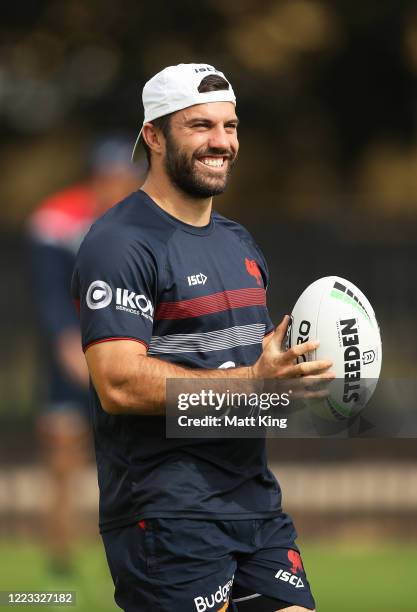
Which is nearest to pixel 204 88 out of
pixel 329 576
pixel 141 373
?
pixel 141 373

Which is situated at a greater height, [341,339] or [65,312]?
[341,339]

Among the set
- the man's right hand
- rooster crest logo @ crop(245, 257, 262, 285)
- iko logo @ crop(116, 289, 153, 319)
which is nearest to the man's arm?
the man's right hand

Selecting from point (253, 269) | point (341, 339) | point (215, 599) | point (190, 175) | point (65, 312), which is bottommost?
point (215, 599)

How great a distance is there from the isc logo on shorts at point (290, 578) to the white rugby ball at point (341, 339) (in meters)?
0.57

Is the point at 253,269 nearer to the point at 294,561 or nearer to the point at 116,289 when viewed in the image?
the point at 116,289

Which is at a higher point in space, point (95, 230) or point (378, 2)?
point (378, 2)

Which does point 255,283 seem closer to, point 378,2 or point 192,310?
point 192,310

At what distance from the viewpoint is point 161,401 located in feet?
17.9

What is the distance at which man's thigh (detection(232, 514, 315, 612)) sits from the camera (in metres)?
5.73

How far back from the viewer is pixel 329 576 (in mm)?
10312

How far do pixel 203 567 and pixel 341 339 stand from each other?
923mm

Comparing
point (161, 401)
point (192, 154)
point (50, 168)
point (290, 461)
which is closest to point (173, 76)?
point (192, 154)

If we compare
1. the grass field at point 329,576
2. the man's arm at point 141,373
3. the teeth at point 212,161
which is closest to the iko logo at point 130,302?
the man's arm at point 141,373

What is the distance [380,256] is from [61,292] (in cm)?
415
